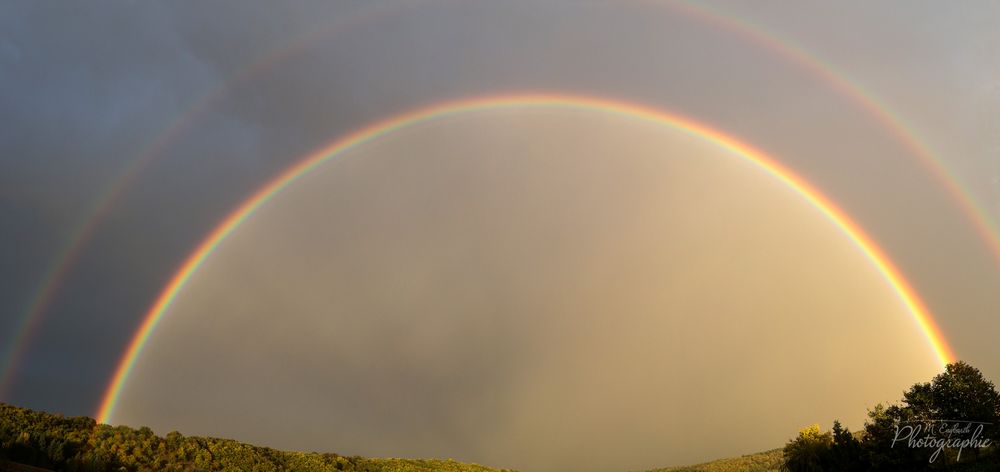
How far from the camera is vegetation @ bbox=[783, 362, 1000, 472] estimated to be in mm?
44438

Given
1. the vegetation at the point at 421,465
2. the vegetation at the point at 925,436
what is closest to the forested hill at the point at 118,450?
the vegetation at the point at 421,465

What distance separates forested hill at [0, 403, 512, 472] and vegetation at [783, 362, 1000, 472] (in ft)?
131

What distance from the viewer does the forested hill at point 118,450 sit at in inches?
1374

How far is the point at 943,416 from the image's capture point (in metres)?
49.9

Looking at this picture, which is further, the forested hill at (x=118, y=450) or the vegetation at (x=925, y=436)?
the vegetation at (x=925, y=436)

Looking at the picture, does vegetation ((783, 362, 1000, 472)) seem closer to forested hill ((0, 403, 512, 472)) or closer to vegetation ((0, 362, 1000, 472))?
vegetation ((0, 362, 1000, 472))

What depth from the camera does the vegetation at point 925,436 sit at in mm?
44438

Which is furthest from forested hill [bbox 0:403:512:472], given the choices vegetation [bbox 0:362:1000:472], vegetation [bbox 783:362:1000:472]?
vegetation [bbox 783:362:1000:472]

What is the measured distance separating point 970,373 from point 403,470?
4787cm

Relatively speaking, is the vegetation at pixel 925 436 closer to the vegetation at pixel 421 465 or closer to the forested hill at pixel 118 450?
the vegetation at pixel 421 465

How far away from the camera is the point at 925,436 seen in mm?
46812

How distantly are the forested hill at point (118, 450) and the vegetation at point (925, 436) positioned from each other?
39.9 m

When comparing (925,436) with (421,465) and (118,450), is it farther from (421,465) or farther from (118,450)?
(118,450)

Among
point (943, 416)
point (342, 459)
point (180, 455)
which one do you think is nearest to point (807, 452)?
point (943, 416)
